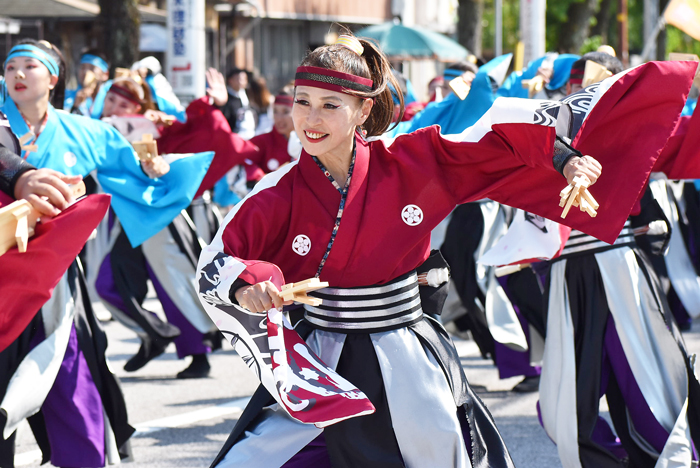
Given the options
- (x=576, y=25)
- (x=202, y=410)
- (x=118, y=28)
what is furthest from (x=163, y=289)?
(x=576, y=25)

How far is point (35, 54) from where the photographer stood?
410 cm

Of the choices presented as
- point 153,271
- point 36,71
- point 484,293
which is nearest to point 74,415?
point 36,71

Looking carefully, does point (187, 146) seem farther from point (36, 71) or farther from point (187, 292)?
point (36, 71)

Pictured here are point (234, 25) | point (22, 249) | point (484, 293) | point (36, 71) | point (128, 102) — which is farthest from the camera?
point (234, 25)

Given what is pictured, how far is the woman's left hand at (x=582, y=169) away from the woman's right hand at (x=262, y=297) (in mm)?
793

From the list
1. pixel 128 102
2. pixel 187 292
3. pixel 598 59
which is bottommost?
pixel 187 292

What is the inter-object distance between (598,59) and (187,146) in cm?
282

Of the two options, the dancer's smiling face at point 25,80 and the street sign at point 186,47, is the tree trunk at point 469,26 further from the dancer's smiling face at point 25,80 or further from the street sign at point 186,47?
the dancer's smiling face at point 25,80

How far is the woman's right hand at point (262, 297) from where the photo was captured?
2.37 meters

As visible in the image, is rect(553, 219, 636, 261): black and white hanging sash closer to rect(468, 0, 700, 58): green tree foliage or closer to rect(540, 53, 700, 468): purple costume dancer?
rect(540, 53, 700, 468): purple costume dancer

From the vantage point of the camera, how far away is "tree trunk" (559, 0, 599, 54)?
21.2 meters

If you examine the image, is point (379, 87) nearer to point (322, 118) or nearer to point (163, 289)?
point (322, 118)

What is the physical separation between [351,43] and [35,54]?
1763 mm

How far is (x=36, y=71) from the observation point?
407cm
